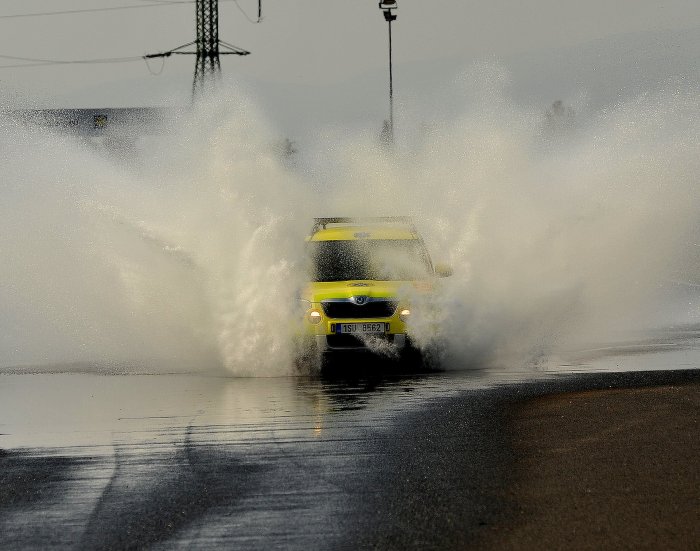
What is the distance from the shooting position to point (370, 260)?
2162 centimetres

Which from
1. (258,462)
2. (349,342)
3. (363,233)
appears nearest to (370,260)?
(363,233)

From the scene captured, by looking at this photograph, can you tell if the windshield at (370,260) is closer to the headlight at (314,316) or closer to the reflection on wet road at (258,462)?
the headlight at (314,316)

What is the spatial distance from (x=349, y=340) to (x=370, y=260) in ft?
6.57

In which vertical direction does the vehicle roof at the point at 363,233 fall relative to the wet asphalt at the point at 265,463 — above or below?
above

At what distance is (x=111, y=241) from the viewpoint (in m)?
24.5

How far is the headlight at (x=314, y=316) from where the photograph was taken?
19.9m

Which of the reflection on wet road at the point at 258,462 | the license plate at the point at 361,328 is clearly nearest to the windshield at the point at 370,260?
the license plate at the point at 361,328

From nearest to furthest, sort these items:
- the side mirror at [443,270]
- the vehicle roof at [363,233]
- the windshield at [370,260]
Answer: the side mirror at [443,270] < the windshield at [370,260] < the vehicle roof at [363,233]

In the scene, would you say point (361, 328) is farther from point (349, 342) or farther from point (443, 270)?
point (443, 270)

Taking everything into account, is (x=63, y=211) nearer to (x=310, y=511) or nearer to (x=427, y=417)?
(x=427, y=417)

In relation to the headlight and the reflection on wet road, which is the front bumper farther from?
the reflection on wet road

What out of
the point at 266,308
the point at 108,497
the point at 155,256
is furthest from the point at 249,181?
the point at 108,497

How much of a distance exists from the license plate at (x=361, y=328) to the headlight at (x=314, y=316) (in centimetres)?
27

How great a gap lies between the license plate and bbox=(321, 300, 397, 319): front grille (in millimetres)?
118
